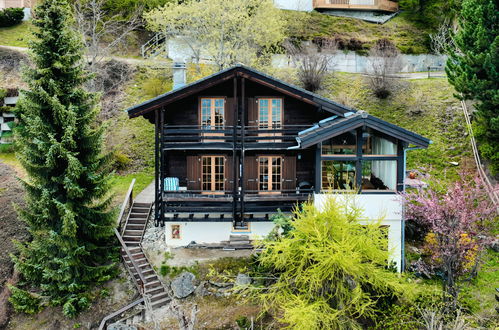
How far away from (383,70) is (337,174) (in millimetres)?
16861

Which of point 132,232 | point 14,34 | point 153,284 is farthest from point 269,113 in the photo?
point 14,34

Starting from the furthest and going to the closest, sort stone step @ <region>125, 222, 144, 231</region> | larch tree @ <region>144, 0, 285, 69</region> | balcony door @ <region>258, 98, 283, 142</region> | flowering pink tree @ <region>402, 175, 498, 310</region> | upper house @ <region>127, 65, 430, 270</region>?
larch tree @ <region>144, 0, 285, 69</region> → stone step @ <region>125, 222, 144, 231</region> → balcony door @ <region>258, 98, 283, 142</region> → upper house @ <region>127, 65, 430, 270</region> → flowering pink tree @ <region>402, 175, 498, 310</region>

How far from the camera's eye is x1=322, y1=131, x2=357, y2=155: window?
17484mm

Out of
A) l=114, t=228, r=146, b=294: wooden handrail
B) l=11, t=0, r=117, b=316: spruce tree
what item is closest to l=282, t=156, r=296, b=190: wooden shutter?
l=114, t=228, r=146, b=294: wooden handrail

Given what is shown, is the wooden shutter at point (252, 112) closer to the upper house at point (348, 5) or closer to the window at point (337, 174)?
the window at point (337, 174)

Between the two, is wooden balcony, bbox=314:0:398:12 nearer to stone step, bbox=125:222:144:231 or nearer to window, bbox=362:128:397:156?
window, bbox=362:128:397:156

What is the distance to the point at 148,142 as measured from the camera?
30.2 meters

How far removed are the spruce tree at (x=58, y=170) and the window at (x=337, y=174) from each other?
9916 mm

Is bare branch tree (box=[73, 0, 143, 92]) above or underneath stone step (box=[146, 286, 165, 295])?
above

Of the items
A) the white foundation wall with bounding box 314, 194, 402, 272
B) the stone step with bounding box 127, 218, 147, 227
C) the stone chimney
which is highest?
the stone chimney

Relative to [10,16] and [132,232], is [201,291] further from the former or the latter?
[10,16]

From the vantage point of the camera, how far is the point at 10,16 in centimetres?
3953

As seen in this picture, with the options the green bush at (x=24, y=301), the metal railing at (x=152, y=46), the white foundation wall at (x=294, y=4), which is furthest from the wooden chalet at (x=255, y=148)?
the white foundation wall at (x=294, y=4)

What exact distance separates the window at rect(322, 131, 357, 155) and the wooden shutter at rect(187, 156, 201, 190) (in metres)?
6.13
